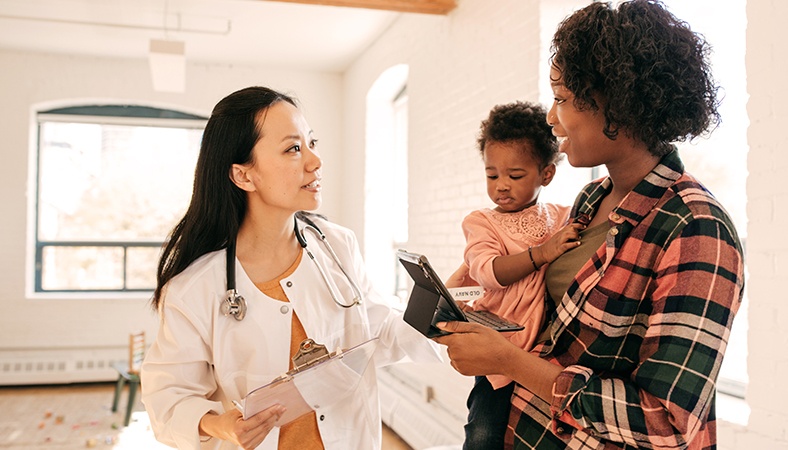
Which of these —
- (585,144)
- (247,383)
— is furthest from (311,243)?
(585,144)

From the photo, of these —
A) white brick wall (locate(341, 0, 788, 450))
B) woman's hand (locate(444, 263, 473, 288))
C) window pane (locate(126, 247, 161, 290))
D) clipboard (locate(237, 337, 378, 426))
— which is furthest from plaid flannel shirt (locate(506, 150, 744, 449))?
window pane (locate(126, 247, 161, 290))

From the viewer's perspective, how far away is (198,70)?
767 cm

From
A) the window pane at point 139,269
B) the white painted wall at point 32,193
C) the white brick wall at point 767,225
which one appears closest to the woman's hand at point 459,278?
the white brick wall at point 767,225

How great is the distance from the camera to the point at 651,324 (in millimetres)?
1188

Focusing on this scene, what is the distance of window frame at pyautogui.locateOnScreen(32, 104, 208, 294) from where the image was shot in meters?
7.52

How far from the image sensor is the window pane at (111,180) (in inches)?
302

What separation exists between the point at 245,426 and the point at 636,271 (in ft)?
3.12

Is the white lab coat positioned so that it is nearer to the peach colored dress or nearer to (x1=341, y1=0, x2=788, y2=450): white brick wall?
the peach colored dress

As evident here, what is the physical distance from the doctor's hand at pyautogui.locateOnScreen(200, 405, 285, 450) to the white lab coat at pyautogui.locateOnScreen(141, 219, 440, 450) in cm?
8

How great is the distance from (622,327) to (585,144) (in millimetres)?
371

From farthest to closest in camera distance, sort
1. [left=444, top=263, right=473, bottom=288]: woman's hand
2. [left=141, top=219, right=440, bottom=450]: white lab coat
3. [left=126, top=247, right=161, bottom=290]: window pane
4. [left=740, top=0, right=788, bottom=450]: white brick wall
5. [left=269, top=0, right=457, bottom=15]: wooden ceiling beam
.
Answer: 1. [left=126, top=247, right=161, bottom=290]: window pane
2. [left=269, top=0, right=457, bottom=15]: wooden ceiling beam
3. [left=740, top=0, right=788, bottom=450]: white brick wall
4. [left=444, top=263, right=473, bottom=288]: woman's hand
5. [left=141, top=219, right=440, bottom=450]: white lab coat

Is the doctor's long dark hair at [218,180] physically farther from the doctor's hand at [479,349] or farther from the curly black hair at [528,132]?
the doctor's hand at [479,349]

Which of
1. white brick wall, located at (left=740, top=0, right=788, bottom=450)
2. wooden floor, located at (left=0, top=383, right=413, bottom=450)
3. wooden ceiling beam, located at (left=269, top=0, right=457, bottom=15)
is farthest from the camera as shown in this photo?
wooden floor, located at (left=0, top=383, right=413, bottom=450)

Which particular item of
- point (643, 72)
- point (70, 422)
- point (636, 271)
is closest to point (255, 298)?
point (636, 271)
